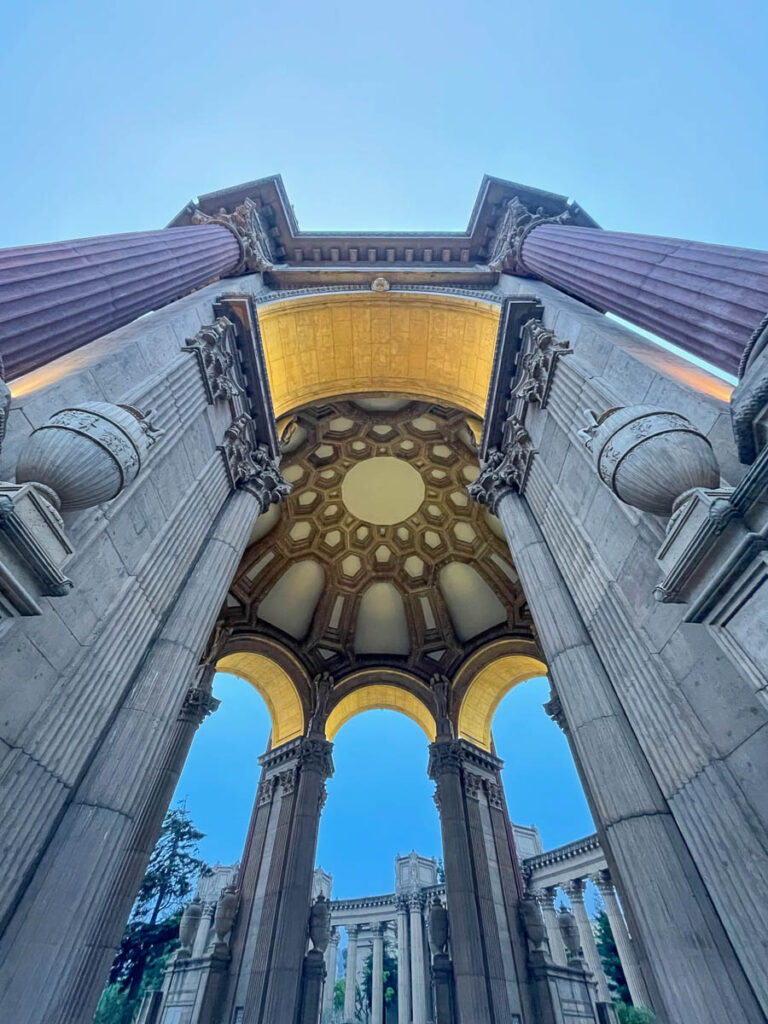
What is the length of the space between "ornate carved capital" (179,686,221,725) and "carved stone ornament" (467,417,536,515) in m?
10.4

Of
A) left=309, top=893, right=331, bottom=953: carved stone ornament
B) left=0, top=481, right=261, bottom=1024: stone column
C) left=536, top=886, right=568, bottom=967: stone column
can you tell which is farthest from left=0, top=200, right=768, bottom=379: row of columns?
left=536, top=886, right=568, bottom=967: stone column

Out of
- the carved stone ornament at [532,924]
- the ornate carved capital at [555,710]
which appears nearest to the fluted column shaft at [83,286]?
the ornate carved capital at [555,710]

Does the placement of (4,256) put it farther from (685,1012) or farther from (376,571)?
(376,571)

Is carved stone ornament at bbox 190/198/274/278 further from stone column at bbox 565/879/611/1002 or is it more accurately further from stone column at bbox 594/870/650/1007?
stone column at bbox 565/879/611/1002

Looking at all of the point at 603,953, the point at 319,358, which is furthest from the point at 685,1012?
the point at 603,953

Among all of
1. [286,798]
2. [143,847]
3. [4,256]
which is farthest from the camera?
[286,798]

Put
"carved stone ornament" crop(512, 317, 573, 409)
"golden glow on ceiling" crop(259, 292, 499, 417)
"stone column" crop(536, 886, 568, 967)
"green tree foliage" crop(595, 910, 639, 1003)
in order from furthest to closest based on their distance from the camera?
"green tree foliage" crop(595, 910, 639, 1003) → "stone column" crop(536, 886, 568, 967) → "golden glow on ceiling" crop(259, 292, 499, 417) → "carved stone ornament" crop(512, 317, 573, 409)

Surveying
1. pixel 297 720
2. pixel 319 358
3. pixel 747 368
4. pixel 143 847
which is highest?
pixel 319 358

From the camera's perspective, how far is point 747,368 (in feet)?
13.3

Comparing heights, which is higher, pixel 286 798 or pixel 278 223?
pixel 278 223

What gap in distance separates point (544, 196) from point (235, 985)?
907 inches

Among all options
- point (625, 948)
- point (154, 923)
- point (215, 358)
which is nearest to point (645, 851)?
point (215, 358)

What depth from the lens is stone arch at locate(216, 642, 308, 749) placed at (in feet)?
61.5

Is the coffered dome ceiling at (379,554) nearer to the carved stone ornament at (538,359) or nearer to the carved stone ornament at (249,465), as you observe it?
the carved stone ornament at (249,465)
